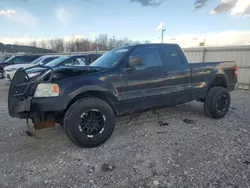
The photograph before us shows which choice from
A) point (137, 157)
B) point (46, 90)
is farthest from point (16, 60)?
point (137, 157)

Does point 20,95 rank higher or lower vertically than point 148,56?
lower

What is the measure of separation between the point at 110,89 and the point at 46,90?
1101mm

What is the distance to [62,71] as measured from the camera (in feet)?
10.5

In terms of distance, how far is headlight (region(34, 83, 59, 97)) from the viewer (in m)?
2.98

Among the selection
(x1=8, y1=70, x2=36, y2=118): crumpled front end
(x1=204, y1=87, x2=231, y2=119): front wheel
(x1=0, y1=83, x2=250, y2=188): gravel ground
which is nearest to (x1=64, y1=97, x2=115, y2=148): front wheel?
(x1=0, y1=83, x2=250, y2=188): gravel ground

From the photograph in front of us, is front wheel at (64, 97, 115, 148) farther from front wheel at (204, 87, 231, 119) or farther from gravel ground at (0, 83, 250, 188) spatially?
front wheel at (204, 87, 231, 119)

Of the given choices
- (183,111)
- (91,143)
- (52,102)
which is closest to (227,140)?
(183,111)

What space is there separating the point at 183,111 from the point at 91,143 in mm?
3264

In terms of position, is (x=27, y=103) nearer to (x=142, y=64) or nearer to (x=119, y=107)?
(x=119, y=107)

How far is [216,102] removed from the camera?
470 centimetres

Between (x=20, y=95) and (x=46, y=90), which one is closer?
(x=46, y=90)

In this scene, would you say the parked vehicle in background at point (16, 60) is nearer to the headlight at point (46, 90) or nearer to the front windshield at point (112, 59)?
the front windshield at point (112, 59)

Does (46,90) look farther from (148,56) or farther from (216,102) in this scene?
(216,102)

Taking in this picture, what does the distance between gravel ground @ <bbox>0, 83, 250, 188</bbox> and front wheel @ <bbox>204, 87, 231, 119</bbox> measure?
0.93 ft
